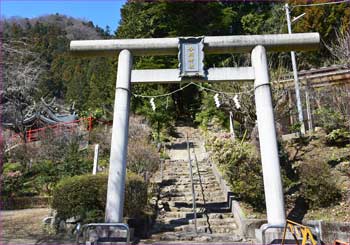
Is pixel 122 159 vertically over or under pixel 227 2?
under

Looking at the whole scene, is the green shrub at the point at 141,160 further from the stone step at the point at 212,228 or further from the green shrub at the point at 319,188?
the green shrub at the point at 319,188

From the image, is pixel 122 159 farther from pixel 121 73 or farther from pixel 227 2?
pixel 227 2

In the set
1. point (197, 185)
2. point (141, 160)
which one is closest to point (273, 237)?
point (197, 185)

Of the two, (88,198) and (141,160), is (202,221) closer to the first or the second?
(88,198)

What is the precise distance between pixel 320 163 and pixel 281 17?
1884 centimetres

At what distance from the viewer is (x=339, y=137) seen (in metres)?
12.9

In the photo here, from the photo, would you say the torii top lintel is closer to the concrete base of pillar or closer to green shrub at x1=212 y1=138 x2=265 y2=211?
green shrub at x1=212 y1=138 x2=265 y2=211

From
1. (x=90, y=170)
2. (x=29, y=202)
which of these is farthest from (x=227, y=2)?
(x=29, y=202)

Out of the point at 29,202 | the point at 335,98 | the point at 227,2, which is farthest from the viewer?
the point at 227,2

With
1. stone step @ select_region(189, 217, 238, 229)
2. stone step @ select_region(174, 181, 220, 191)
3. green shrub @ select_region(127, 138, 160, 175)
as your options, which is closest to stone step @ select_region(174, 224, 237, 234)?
stone step @ select_region(189, 217, 238, 229)

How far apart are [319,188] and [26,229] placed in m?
7.77

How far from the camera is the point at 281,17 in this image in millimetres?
25656

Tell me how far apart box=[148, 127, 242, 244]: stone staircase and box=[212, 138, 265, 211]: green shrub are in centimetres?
75

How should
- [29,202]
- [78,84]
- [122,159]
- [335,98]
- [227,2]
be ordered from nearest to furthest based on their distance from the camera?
[122,159] → [29,202] → [335,98] → [227,2] → [78,84]
